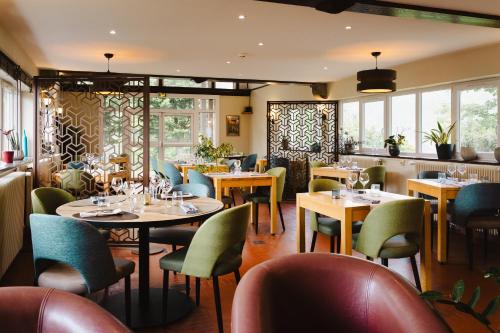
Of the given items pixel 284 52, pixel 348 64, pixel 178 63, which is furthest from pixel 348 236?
pixel 178 63

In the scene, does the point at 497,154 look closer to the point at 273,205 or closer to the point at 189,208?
the point at 273,205

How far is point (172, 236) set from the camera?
12.3 feet

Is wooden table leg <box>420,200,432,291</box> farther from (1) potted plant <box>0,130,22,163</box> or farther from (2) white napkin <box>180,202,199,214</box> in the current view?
(1) potted plant <box>0,130,22,163</box>

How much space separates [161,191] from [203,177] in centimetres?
179

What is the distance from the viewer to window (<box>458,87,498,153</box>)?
259 inches

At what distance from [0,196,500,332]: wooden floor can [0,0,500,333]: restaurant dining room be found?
25 millimetres

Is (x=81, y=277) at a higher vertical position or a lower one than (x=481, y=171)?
lower

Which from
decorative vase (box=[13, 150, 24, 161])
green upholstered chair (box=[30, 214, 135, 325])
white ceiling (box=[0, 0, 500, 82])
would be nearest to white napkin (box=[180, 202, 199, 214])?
green upholstered chair (box=[30, 214, 135, 325])

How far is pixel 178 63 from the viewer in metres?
8.41

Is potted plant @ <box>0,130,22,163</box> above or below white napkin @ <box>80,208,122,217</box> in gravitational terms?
above

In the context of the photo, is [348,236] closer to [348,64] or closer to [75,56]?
[348,64]

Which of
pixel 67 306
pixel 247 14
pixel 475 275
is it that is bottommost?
pixel 475 275

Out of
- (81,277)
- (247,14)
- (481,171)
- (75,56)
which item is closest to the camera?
(81,277)

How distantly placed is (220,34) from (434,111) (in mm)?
4231
